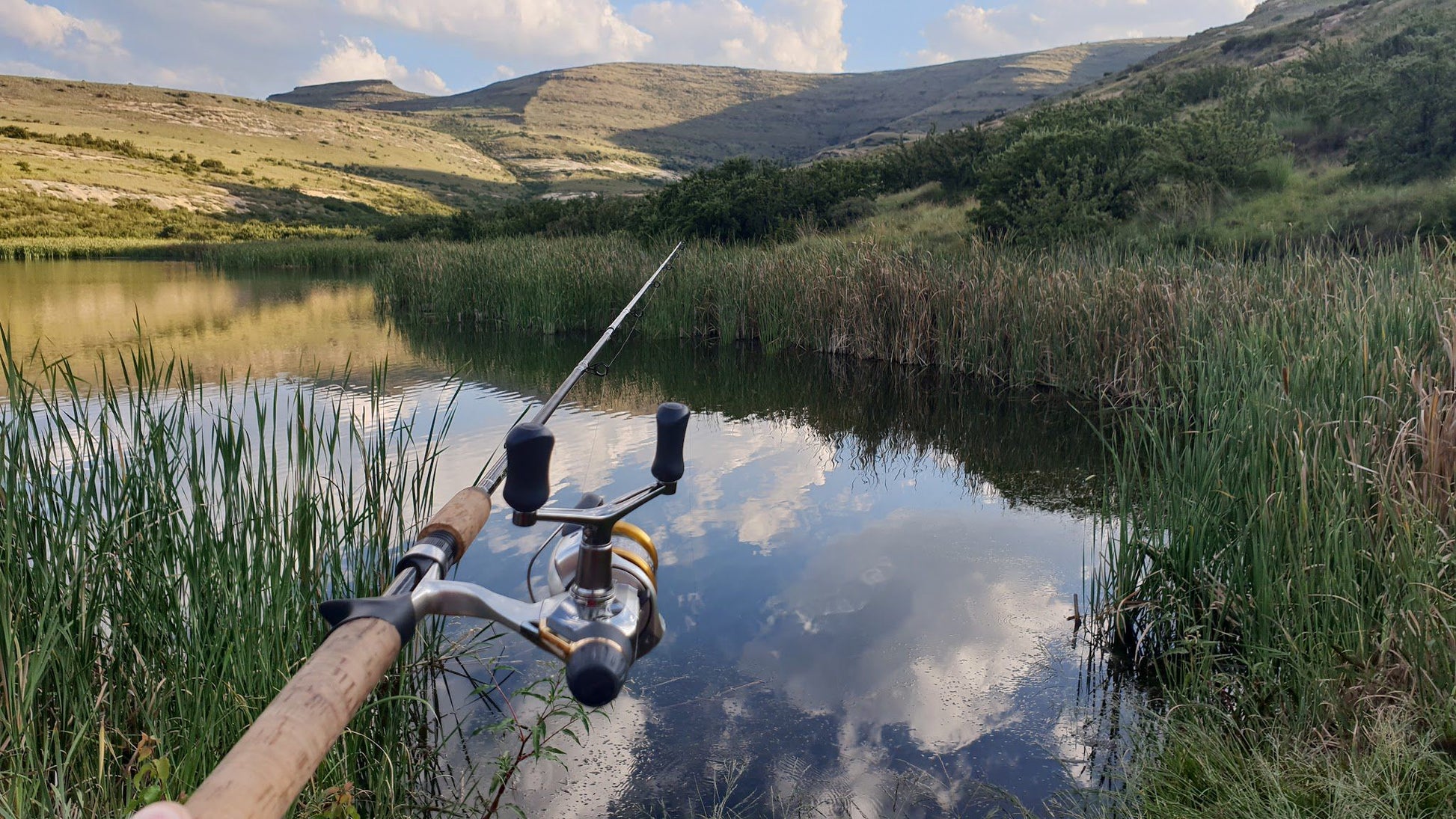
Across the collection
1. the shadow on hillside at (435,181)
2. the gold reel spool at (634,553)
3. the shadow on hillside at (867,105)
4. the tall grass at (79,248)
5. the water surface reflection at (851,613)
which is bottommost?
the water surface reflection at (851,613)

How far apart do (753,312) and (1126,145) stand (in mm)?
7646

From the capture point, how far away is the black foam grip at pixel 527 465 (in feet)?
4.15

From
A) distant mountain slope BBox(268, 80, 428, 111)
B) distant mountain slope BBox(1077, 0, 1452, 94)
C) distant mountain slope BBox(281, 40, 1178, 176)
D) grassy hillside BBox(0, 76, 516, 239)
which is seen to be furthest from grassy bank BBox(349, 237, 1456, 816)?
distant mountain slope BBox(268, 80, 428, 111)

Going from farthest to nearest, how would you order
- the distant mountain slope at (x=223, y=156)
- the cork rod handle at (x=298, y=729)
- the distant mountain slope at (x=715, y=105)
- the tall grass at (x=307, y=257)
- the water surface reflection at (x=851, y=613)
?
the distant mountain slope at (x=715, y=105)
the distant mountain slope at (x=223, y=156)
the tall grass at (x=307, y=257)
the water surface reflection at (x=851, y=613)
the cork rod handle at (x=298, y=729)

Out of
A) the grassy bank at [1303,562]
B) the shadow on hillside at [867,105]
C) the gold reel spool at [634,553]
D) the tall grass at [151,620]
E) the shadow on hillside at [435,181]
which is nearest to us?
the gold reel spool at [634,553]

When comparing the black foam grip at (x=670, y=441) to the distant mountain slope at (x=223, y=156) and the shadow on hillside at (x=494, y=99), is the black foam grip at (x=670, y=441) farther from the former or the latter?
the shadow on hillside at (x=494, y=99)

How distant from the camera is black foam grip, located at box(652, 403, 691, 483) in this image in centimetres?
149

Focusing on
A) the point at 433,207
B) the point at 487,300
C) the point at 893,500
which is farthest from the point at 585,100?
the point at 893,500

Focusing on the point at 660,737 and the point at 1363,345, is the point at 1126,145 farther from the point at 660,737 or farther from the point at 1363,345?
the point at 660,737

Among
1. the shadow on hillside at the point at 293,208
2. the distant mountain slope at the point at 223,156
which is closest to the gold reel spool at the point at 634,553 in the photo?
→ the distant mountain slope at the point at 223,156

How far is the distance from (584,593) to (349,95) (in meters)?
167

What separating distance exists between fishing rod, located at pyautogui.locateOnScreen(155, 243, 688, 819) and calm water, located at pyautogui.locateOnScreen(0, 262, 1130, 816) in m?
1.55

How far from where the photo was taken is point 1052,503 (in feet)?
19.9

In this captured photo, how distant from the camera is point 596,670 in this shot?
4.21 ft
